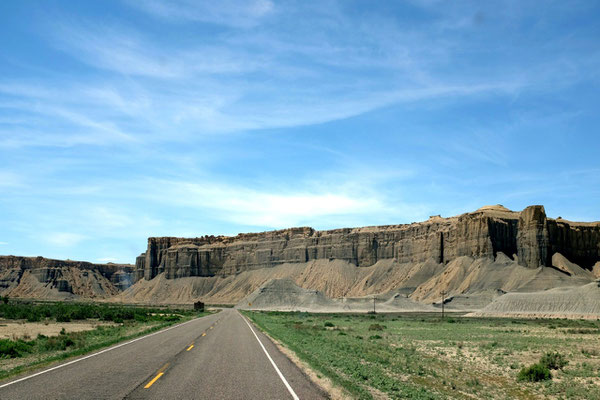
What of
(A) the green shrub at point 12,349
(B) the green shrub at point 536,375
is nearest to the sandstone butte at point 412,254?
(B) the green shrub at point 536,375

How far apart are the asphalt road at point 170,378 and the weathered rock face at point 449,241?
414 ft

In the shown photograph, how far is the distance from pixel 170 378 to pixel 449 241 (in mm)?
144499

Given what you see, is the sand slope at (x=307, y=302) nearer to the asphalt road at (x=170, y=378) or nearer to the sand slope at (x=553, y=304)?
the sand slope at (x=553, y=304)

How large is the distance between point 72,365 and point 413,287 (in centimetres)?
13235

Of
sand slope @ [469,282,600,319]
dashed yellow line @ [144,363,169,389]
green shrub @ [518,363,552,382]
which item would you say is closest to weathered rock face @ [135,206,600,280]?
sand slope @ [469,282,600,319]

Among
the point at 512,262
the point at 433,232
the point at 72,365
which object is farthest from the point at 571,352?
the point at 433,232

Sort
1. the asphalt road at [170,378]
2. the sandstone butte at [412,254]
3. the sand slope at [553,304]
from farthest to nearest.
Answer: the sandstone butte at [412,254]
the sand slope at [553,304]
the asphalt road at [170,378]

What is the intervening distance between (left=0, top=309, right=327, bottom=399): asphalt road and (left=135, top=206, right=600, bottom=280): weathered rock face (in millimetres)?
126227

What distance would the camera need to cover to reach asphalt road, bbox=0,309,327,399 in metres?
12.3

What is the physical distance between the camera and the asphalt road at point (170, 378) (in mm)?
12305

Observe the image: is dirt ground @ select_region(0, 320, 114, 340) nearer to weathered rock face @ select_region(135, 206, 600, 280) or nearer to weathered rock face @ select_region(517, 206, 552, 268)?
weathered rock face @ select_region(517, 206, 552, 268)

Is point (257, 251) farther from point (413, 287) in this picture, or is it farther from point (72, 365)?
point (72, 365)

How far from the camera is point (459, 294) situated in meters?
123

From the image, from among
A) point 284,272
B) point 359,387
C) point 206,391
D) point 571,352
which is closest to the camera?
point 206,391
